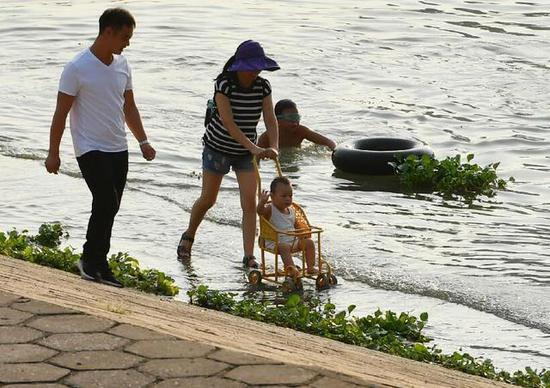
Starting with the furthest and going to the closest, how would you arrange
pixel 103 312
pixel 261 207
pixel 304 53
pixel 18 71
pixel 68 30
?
pixel 68 30
pixel 304 53
pixel 18 71
pixel 261 207
pixel 103 312

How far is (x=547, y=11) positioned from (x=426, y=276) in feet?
66.3

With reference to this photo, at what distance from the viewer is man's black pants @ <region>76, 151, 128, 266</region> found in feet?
29.7

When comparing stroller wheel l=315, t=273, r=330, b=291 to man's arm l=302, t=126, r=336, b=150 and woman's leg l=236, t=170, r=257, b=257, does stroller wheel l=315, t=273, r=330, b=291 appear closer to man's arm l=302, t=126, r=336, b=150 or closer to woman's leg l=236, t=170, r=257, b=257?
woman's leg l=236, t=170, r=257, b=257

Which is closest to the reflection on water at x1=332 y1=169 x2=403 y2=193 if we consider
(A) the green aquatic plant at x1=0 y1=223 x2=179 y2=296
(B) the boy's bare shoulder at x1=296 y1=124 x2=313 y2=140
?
(B) the boy's bare shoulder at x1=296 y1=124 x2=313 y2=140

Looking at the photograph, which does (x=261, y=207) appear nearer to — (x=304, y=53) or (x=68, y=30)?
(x=304, y=53)

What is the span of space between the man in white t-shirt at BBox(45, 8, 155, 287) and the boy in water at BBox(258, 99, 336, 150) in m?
7.17

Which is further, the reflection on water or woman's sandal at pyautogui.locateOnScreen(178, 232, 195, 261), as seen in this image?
the reflection on water

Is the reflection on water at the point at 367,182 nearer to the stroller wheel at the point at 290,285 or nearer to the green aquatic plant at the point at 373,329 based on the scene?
the stroller wheel at the point at 290,285

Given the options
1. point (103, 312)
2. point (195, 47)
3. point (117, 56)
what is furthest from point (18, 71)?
point (103, 312)

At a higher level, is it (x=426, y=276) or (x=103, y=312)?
(x=103, y=312)

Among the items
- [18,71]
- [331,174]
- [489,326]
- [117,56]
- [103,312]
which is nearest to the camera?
[103,312]

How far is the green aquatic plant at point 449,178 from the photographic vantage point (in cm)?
1489

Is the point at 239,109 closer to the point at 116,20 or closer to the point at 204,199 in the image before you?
the point at 204,199

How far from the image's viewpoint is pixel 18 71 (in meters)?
22.8
